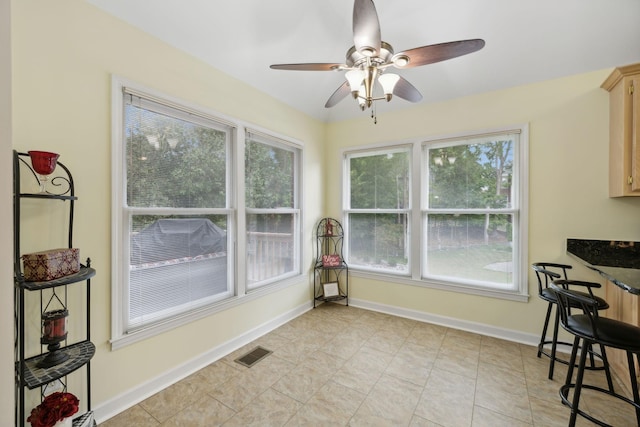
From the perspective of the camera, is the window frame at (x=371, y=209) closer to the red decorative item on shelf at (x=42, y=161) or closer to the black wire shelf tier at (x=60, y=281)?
the black wire shelf tier at (x=60, y=281)

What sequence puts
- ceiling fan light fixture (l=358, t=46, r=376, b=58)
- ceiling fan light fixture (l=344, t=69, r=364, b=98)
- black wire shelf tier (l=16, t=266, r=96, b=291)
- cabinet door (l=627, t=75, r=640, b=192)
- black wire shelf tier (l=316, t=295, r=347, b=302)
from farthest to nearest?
black wire shelf tier (l=316, t=295, r=347, b=302), cabinet door (l=627, t=75, r=640, b=192), ceiling fan light fixture (l=344, t=69, r=364, b=98), ceiling fan light fixture (l=358, t=46, r=376, b=58), black wire shelf tier (l=16, t=266, r=96, b=291)

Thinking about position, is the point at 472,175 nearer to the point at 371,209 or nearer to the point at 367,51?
the point at 371,209

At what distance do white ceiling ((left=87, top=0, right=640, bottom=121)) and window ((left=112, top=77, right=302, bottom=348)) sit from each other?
0.58m

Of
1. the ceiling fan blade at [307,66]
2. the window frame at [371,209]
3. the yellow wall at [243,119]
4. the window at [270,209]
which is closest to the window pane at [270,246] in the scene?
the window at [270,209]

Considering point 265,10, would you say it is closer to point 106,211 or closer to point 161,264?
point 106,211

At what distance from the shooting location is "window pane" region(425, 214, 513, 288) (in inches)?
119

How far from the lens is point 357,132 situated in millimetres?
3861

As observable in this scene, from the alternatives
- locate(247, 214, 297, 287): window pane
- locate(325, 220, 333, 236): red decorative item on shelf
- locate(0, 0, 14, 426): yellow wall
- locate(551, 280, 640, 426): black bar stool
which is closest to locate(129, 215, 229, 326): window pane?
locate(247, 214, 297, 287): window pane

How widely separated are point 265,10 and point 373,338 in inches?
128

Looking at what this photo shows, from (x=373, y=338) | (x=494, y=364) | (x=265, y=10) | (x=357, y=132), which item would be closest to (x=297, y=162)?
(x=357, y=132)

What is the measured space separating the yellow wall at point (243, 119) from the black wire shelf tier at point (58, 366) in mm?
206

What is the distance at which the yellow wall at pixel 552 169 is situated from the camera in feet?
8.23

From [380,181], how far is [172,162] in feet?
8.40

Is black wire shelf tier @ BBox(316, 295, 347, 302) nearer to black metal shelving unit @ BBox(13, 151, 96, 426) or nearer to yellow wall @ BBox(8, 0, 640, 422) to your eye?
yellow wall @ BBox(8, 0, 640, 422)
